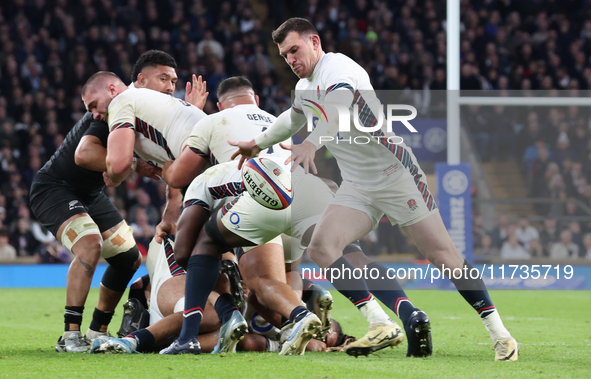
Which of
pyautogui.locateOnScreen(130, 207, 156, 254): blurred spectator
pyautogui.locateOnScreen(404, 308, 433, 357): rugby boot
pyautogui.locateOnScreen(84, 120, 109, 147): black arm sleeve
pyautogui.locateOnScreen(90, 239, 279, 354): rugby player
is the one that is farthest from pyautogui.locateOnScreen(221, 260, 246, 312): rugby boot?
pyautogui.locateOnScreen(130, 207, 156, 254): blurred spectator

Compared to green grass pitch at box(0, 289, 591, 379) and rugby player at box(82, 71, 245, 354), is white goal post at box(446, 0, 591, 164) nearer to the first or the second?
green grass pitch at box(0, 289, 591, 379)

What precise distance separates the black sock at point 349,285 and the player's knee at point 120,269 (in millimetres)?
1762

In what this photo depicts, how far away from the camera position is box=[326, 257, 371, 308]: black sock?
430cm

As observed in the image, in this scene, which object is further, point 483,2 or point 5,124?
point 483,2

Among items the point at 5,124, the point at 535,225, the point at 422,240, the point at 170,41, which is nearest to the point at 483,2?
the point at 170,41

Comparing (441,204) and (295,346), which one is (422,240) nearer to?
(295,346)

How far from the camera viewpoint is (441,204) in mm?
10188

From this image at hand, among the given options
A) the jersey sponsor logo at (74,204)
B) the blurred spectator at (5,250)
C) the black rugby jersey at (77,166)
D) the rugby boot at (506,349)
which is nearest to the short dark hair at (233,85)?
the black rugby jersey at (77,166)

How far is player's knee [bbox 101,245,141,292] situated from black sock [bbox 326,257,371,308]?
1.76m

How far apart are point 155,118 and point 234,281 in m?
1.25

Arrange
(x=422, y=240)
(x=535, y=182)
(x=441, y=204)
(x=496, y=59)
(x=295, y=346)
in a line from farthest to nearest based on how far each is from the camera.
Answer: (x=496, y=59) → (x=535, y=182) → (x=441, y=204) → (x=422, y=240) → (x=295, y=346)

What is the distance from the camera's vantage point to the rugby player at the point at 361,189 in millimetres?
4207

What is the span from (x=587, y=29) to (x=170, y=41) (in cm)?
920

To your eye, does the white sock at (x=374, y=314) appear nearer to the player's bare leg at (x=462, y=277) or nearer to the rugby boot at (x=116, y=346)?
the player's bare leg at (x=462, y=277)
